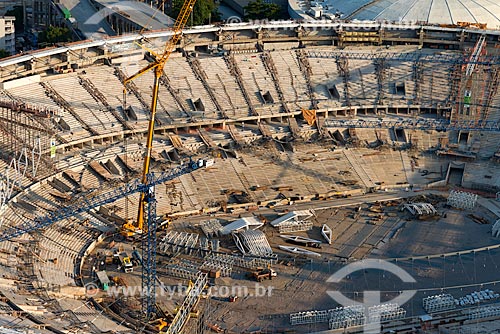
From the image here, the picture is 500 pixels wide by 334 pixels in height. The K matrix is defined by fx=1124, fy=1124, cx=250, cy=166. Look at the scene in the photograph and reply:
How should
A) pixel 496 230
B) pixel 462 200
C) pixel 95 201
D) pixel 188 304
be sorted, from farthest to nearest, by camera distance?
pixel 462 200, pixel 496 230, pixel 95 201, pixel 188 304

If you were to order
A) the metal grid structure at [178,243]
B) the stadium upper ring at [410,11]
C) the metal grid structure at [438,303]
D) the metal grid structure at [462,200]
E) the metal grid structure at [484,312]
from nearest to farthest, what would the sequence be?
the metal grid structure at [484,312] → the metal grid structure at [438,303] → the metal grid structure at [178,243] → the metal grid structure at [462,200] → the stadium upper ring at [410,11]

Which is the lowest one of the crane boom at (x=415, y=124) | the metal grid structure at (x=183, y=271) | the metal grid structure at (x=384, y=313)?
the metal grid structure at (x=384, y=313)

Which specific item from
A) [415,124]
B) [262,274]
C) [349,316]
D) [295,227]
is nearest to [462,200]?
[415,124]

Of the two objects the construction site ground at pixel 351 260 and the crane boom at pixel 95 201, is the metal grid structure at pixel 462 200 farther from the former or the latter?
the crane boom at pixel 95 201

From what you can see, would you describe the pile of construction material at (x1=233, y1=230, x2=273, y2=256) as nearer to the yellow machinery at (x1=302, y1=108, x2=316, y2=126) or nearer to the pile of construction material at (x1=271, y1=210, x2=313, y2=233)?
the pile of construction material at (x1=271, y1=210, x2=313, y2=233)

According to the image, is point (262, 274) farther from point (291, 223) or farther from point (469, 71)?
point (469, 71)

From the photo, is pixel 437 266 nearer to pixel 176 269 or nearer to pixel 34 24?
pixel 176 269

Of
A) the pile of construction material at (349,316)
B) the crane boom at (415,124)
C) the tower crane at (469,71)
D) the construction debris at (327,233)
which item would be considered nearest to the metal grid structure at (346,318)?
the pile of construction material at (349,316)
